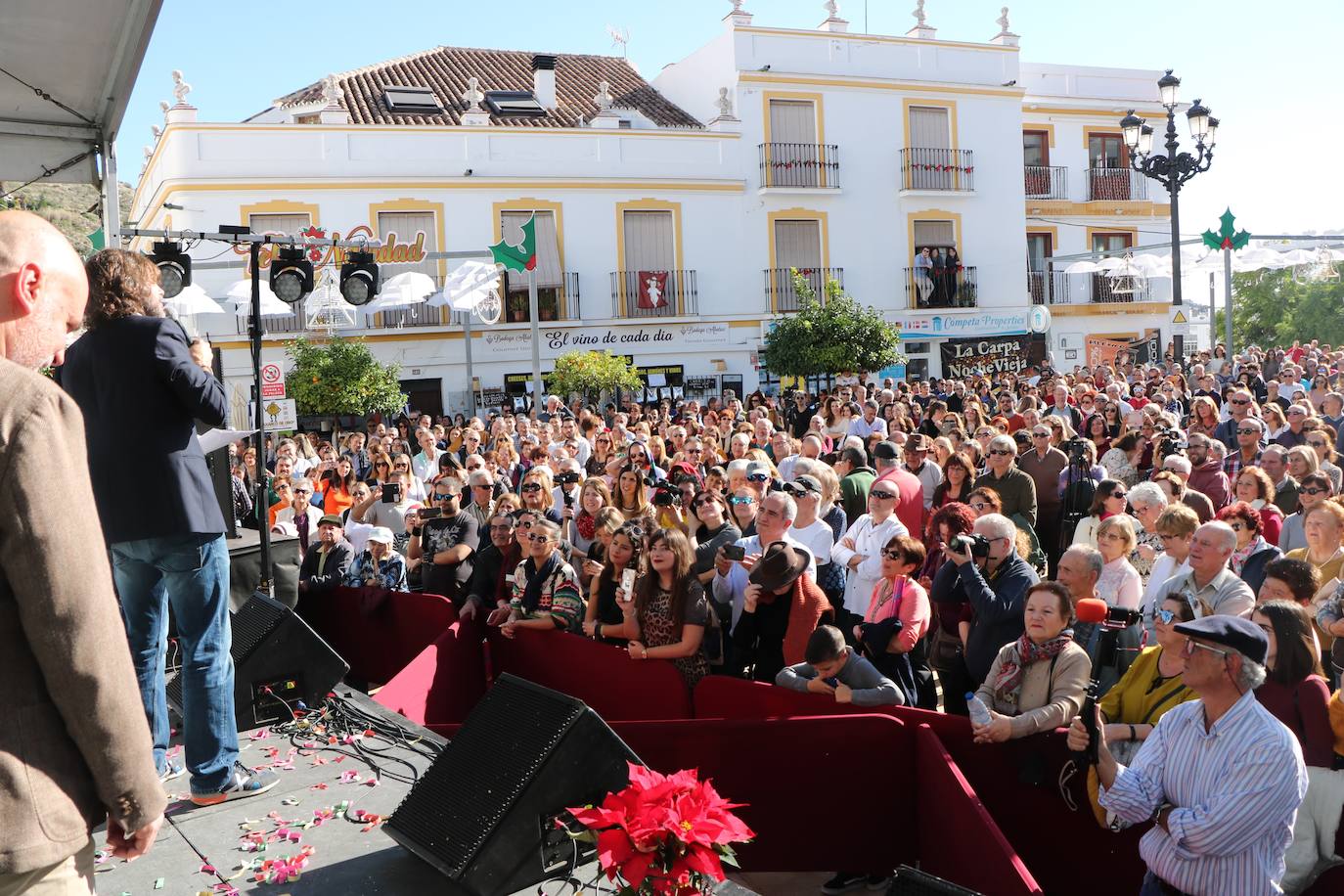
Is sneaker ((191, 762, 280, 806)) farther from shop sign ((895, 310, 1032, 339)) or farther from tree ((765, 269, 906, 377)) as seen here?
shop sign ((895, 310, 1032, 339))

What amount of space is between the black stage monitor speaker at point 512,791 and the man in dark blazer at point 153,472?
846 millimetres

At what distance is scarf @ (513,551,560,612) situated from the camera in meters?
6.48

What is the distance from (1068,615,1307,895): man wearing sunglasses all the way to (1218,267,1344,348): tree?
49.1 metres

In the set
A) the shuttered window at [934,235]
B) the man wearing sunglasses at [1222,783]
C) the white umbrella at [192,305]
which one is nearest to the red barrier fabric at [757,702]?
the man wearing sunglasses at [1222,783]

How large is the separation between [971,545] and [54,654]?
4.28m

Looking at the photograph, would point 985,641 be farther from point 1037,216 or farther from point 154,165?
point 1037,216

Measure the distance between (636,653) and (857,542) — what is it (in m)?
1.88

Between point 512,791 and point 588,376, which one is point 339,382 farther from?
point 512,791

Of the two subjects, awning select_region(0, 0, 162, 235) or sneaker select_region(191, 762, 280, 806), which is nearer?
sneaker select_region(191, 762, 280, 806)

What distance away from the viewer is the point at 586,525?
8.26m

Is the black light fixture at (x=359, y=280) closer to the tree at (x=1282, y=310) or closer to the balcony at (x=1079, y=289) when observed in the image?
the balcony at (x=1079, y=289)

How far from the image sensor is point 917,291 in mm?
27578

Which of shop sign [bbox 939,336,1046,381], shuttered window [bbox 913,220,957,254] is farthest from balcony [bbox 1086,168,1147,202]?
shuttered window [bbox 913,220,957,254]

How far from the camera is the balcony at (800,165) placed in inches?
1021
